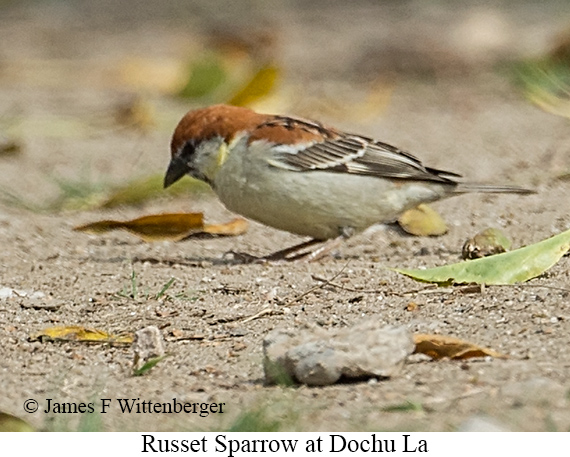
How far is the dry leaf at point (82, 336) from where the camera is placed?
4.12m

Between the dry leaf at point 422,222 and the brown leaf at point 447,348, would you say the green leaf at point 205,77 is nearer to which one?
the dry leaf at point 422,222

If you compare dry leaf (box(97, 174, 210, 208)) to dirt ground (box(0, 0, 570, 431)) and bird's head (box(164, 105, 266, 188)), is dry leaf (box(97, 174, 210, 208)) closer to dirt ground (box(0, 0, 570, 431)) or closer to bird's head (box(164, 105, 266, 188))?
dirt ground (box(0, 0, 570, 431))

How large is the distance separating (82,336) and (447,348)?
4.08 feet

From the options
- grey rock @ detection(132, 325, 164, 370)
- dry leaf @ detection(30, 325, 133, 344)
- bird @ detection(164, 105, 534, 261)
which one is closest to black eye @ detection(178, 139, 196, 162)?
bird @ detection(164, 105, 534, 261)

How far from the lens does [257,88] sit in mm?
8383

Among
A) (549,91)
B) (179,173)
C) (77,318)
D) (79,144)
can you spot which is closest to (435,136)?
(549,91)

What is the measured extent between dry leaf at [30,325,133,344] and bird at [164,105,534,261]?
1549 millimetres

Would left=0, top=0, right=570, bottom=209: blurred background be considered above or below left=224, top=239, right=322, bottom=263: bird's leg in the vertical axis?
above

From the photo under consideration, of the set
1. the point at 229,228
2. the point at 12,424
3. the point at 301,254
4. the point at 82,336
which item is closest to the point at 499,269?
the point at 82,336

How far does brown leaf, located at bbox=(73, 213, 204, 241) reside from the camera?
595cm

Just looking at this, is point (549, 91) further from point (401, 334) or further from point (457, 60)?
point (457, 60)

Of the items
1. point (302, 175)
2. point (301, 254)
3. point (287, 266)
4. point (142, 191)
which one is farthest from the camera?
point (142, 191)

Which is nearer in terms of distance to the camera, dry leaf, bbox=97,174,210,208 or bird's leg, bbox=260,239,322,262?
bird's leg, bbox=260,239,322,262

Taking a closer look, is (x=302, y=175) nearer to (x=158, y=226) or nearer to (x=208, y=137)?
(x=208, y=137)
